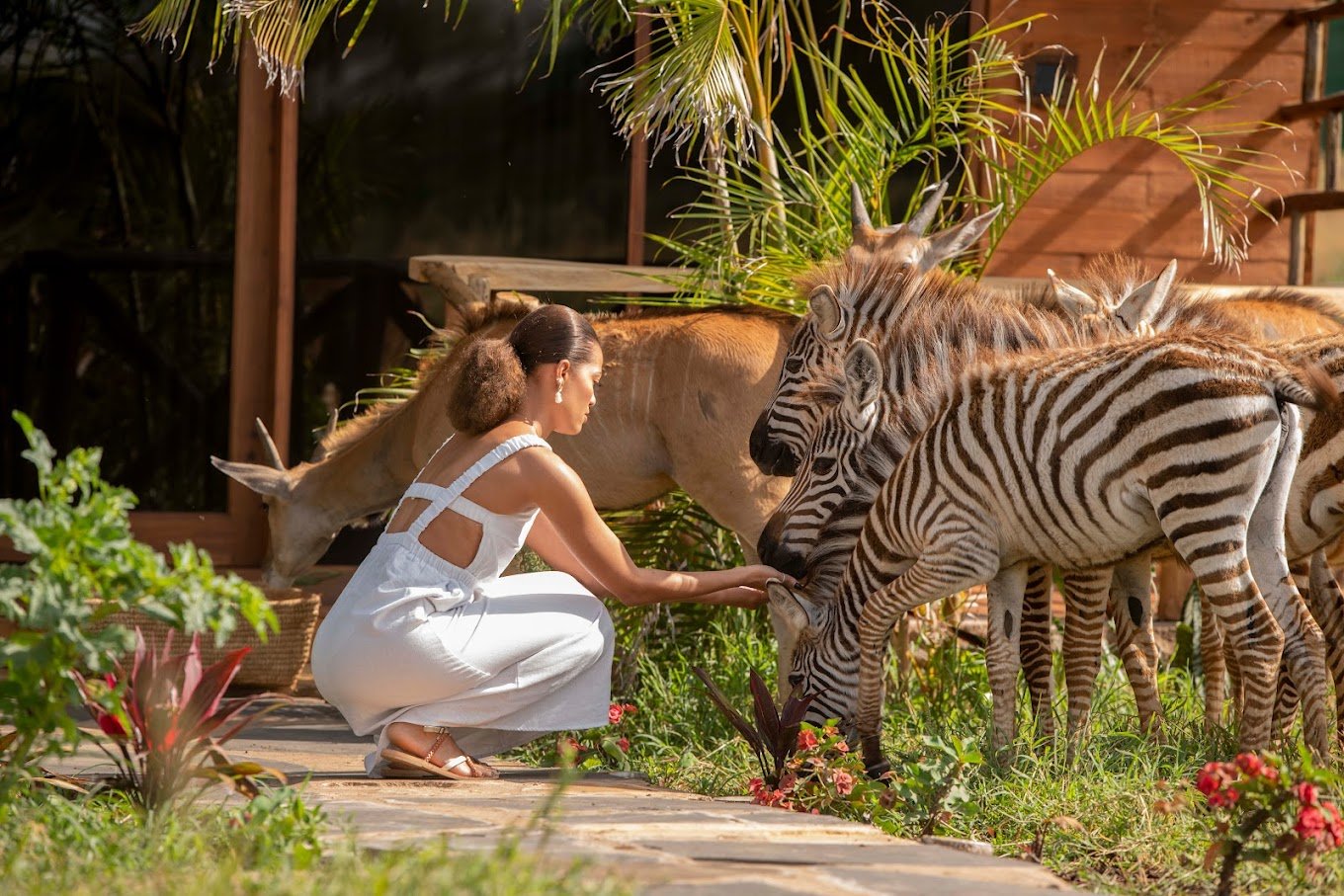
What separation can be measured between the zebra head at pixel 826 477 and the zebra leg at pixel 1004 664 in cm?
66

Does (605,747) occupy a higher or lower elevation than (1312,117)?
lower

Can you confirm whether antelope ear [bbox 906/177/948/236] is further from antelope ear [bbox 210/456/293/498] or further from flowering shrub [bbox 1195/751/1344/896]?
antelope ear [bbox 210/456/293/498]

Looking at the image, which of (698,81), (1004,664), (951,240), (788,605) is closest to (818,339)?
(951,240)

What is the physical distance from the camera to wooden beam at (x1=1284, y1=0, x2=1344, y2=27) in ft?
26.4

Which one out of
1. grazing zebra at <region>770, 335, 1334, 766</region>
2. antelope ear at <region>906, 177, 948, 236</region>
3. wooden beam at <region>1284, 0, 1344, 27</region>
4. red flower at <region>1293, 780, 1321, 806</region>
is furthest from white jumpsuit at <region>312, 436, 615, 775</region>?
wooden beam at <region>1284, 0, 1344, 27</region>

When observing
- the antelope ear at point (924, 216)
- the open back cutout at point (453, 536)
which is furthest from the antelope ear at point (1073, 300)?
the open back cutout at point (453, 536)

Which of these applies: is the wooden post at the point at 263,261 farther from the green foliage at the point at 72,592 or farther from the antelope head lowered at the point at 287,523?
the green foliage at the point at 72,592

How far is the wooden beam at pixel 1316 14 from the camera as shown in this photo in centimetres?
805

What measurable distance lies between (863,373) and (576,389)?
0.88 meters

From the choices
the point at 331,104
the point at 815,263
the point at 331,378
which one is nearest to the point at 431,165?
the point at 331,104

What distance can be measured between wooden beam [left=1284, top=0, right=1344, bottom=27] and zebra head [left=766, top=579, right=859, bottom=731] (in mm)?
5082

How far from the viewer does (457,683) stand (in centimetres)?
448

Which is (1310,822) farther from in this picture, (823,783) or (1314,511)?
(1314,511)

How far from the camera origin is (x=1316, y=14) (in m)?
8.20
